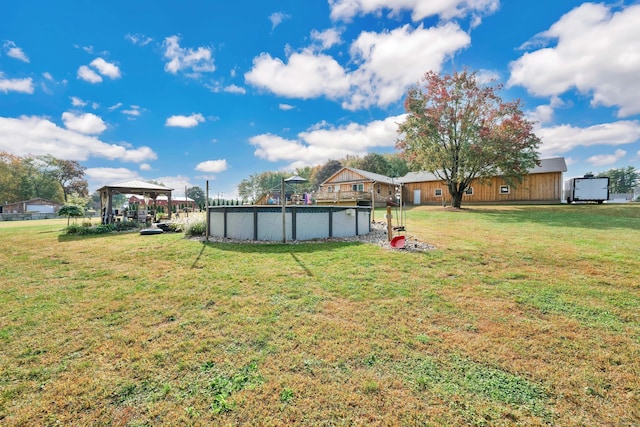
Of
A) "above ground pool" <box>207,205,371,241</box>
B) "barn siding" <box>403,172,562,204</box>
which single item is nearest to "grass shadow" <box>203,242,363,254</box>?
"above ground pool" <box>207,205,371,241</box>

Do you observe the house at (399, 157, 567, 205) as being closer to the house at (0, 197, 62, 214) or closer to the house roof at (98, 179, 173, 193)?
the house roof at (98, 179, 173, 193)

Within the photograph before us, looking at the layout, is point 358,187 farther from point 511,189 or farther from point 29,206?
point 29,206

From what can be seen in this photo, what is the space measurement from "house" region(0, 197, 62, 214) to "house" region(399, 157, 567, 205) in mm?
51543

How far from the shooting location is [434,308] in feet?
12.1

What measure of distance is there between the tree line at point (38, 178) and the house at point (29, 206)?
4.89 feet

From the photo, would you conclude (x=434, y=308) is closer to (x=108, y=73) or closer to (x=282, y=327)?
(x=282, y=327)

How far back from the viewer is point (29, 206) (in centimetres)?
3809

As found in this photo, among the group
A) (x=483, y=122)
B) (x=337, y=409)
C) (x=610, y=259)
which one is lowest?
(x=337, y=409)

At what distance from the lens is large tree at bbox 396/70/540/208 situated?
17.2 meters

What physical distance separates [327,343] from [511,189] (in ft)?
90.4

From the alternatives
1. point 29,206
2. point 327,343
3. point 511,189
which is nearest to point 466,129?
point 511,189

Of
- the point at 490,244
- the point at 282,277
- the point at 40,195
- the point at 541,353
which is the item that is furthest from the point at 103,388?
the point at 40,195

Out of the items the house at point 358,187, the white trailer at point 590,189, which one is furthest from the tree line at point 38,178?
the white trailer at point 590,189

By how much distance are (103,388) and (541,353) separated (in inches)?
170
